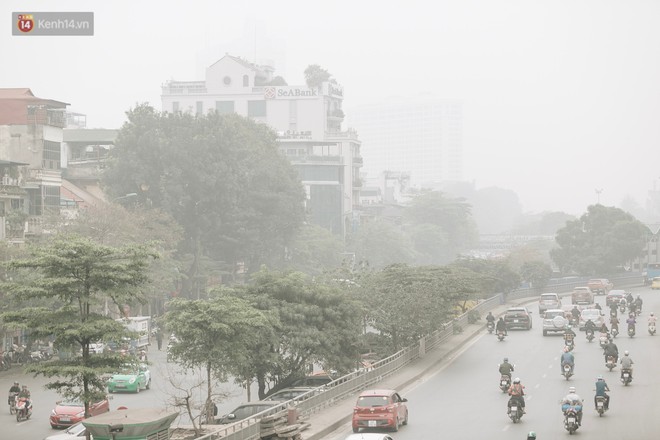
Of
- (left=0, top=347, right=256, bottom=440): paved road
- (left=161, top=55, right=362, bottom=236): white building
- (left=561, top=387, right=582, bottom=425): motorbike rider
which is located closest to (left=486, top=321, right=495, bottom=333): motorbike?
(left=0, top=347, right=256, bottom=440): paved road

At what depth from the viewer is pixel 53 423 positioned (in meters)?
40.9

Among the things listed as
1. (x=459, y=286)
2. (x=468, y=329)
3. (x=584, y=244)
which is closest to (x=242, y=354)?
(x=459, y=286)

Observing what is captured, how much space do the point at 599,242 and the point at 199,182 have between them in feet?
186

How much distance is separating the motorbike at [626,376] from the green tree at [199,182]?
5049cm

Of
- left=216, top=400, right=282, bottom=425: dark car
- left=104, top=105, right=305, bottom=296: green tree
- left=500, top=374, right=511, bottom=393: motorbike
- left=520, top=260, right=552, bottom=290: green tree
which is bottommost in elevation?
left=500, top=374, right=511, bottom=393: motorbike

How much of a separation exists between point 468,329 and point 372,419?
39244 mm

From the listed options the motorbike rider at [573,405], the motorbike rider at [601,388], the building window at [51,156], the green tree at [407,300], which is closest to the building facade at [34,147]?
the building window at [51,156]

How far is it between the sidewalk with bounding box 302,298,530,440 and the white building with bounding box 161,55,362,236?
8086 centimetres

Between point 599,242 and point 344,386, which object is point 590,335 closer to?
point 344,386

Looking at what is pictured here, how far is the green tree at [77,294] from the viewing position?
33344mm

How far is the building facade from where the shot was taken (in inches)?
2972

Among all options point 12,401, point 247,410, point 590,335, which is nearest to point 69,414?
point 12,401

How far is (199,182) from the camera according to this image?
96.1 meters

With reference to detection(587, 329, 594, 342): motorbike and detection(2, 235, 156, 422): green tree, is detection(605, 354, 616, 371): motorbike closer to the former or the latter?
detection(587, 329, 594, 342): motorbike
